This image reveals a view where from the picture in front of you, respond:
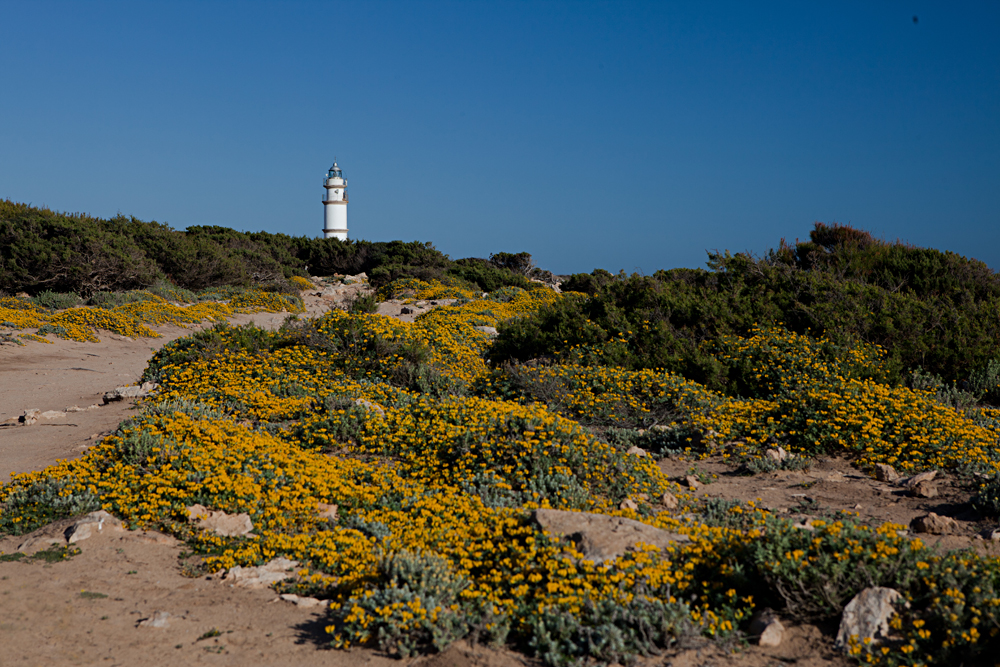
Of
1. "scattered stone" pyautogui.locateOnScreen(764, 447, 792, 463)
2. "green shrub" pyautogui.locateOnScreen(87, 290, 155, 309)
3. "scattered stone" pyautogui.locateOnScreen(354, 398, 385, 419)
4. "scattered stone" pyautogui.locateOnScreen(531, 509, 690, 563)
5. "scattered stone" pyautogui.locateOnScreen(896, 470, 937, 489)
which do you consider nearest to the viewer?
"scattered stone" pyautogui.locateOnScreen(531, 509, 690, 563)

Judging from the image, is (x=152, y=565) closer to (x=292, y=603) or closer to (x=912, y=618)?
(x=292, y=603)

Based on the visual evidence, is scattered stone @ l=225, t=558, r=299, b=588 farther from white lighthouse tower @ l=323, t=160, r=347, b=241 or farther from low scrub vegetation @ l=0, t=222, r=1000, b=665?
white lighthouse tower @ l=323, t=160, r=347, b=241

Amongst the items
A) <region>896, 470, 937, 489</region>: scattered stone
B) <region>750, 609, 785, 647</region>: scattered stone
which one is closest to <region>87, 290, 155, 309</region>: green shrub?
<region>896, 470, 937, 489</region>: scattered stone

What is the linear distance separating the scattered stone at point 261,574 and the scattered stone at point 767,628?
3157 millimetres

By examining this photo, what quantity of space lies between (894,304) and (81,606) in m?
11.9

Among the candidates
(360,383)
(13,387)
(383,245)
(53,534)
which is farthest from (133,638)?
(383,245)

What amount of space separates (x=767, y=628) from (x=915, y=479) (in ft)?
12.1

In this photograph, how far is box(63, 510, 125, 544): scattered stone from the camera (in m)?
5.08

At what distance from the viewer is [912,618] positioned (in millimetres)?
3332

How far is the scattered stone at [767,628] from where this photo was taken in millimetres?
3498

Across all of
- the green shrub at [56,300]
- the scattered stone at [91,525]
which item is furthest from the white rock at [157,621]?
the green shrub at [56,300]

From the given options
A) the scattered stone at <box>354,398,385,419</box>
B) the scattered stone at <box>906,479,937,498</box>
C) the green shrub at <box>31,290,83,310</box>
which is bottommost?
the scattered stone at <box>906,479,937,498</box>

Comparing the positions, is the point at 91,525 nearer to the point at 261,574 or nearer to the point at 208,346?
the point at 261,574

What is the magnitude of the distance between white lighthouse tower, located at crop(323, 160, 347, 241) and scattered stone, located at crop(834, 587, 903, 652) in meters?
55.4
